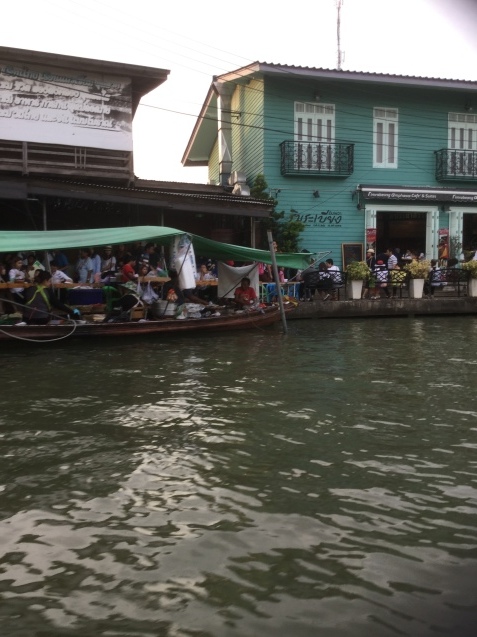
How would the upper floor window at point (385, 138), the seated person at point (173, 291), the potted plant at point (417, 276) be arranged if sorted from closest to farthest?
the seated person at point (173, 291), the potted plant at point (417, 276), the upper floor window at point (385, 138)

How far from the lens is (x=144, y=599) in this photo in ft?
12.4

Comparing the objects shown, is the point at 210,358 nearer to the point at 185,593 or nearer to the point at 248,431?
the point at 248,431

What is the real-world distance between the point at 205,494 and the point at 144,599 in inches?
61.3

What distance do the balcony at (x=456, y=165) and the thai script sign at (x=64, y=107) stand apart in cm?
1093

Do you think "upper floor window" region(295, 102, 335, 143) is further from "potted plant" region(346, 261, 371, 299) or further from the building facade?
"potted plant" region(346, 261, 371, 299)

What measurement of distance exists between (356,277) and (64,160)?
836 centimetres

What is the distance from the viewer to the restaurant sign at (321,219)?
22.6 m

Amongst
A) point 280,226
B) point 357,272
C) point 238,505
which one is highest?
point 280,226

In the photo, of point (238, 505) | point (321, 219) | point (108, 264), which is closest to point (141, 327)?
point (108, 264)

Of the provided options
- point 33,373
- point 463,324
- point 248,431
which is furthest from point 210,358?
point 463,324

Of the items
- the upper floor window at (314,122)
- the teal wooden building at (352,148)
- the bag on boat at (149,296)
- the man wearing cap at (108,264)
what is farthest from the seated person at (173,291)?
the upper floor window at (314,122)

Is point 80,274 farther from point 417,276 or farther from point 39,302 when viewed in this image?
point 417,276

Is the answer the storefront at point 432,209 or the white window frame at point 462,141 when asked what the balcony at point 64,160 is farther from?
the white window frame at point 462,141

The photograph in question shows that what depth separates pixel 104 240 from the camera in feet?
44.8
